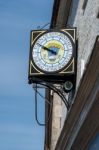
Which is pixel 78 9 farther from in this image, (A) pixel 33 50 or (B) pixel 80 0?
(A) pixel 33 50

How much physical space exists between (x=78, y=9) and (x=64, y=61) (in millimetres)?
1226

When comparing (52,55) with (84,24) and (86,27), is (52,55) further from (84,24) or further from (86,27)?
(86,27)

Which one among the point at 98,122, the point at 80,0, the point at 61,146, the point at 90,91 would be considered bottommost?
the point at 61,146

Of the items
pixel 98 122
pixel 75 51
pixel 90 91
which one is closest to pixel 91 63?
pixel 90 91

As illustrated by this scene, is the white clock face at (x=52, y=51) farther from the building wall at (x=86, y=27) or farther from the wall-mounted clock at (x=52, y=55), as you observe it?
the building wall at (x=86, y=27)

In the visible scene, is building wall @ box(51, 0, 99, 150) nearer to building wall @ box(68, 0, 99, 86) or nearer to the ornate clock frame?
building wall @ box(68, 0, 99, 86)

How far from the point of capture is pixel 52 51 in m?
11.4

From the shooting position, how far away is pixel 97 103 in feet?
27.9

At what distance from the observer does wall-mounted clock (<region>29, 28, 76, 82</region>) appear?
1109cm

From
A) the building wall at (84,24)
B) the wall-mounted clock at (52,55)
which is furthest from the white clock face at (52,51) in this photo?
the building wall at (84,24)

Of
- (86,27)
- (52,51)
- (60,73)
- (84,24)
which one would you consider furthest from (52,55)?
(86,27)

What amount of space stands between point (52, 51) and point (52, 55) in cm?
8

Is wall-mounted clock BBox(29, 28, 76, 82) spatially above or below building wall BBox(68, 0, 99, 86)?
below

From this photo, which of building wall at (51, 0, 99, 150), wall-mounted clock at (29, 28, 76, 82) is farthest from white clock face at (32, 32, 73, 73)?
building wall at (51, 0, 99, 150)
